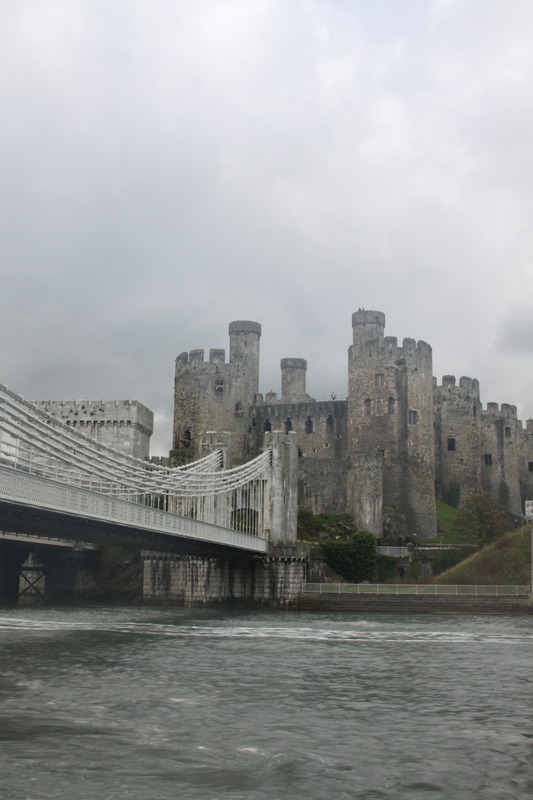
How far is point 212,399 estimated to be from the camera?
55531mm

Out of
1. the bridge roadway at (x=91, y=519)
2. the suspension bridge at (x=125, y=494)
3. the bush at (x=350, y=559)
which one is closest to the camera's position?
the bridge roadway at (x=91, y=519)

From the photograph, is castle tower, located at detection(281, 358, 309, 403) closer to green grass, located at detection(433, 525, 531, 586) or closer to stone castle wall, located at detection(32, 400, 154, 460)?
stone castle wall, located at detection(32, 400, 154, 460)

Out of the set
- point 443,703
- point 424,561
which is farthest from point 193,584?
point 443,703

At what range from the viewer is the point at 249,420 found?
56.9 m

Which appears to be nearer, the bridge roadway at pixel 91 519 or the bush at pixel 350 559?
the bridge roadway at pixel 91 519

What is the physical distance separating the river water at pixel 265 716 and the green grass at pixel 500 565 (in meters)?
11.4

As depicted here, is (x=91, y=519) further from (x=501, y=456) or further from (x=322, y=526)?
(x=501, y=456)

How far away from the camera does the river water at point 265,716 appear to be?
10.0 meters

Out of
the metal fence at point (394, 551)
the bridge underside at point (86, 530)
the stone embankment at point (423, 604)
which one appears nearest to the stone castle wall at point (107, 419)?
the metal fence at point (394, 551)

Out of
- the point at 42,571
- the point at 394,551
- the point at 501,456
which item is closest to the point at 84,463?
the point at 394,551

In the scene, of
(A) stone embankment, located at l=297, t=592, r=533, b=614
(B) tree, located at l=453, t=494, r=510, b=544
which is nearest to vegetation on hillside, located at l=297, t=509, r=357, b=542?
(B) tree, located at l=453, t=494, r=510, b=544

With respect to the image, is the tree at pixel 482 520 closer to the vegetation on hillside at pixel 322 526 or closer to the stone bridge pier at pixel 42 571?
the vegetation on hillside at pixel 322 526

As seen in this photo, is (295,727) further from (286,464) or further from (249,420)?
(249,420)

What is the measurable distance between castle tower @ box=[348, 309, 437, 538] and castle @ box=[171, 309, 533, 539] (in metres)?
0.05
